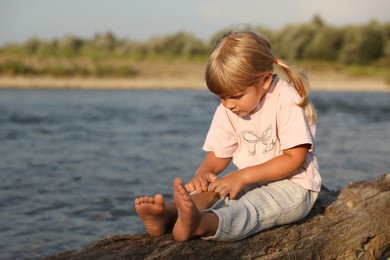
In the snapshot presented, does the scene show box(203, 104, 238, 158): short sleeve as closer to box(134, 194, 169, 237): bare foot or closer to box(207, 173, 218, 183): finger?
box(207, 173, 218, 183): finger

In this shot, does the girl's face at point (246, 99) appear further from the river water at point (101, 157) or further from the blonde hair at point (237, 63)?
the river water at point (101, 157)

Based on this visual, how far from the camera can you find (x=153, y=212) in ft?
7.51

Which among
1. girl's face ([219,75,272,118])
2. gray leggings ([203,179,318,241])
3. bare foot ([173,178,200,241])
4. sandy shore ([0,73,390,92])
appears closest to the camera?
bare foot ([173,178,200,241])

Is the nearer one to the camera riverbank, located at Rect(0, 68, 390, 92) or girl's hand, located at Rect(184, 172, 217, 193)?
girl's hand, located at Rect(184, 172, 217, 193)

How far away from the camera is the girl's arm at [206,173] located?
8.59 ft

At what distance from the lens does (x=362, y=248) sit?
113 inches

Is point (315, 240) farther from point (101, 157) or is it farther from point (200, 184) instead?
point (101, 157)

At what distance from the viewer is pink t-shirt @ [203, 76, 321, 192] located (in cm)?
260

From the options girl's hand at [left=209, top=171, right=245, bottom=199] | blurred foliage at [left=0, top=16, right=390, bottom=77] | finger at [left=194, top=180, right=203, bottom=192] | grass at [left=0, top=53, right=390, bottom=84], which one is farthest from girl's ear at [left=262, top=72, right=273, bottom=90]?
blurred foliage at [left=0, top=16, right=390, bottom=77]

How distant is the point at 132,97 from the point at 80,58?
583cm

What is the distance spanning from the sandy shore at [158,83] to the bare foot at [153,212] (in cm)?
1533

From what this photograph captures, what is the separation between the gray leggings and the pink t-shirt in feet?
0.24

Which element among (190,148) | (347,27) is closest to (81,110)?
(190,148)

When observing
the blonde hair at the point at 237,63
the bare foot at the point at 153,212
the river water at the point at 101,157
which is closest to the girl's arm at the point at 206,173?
the bare foot at the point at 153,212
